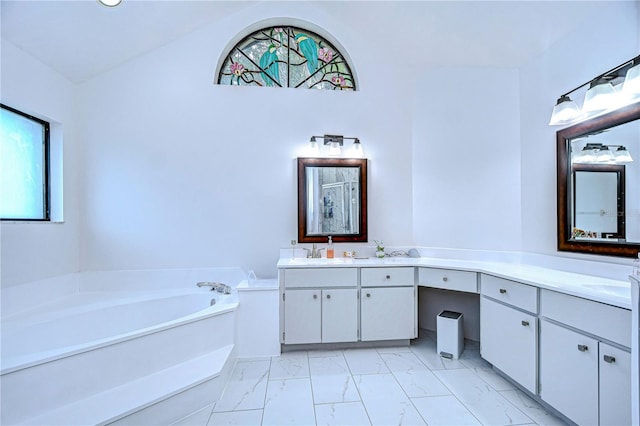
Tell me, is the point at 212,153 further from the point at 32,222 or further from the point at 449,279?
the point at 449,279

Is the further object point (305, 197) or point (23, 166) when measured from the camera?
point (305, 197)

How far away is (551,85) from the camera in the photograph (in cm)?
250

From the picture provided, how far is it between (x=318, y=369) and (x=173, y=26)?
3286mm

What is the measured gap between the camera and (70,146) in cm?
276

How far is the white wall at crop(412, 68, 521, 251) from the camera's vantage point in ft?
9.47

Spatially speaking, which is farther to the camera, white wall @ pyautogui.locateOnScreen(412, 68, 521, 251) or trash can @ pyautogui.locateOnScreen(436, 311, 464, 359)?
white wall @ pyautogui.locateOnScreen(412, 68, 521, 251)

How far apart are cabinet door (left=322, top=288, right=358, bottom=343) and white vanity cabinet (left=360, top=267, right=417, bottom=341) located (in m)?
0.07

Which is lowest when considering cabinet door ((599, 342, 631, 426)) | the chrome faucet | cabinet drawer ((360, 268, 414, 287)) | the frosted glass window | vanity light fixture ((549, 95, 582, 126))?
cabinet door ((599, 342, 631, 426))

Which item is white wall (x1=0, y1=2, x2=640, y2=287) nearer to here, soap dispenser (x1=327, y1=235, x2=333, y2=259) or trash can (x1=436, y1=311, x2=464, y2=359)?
soap dispenser (x1=327, y1=235, x2=333, y2=259)

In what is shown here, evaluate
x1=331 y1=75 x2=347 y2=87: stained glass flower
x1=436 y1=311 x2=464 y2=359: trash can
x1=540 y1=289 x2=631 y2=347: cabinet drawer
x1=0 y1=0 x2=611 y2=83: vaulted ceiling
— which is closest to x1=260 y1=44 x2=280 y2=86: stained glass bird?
x1=0 y1=0 x2=611 y2=83: vaulted ceiling

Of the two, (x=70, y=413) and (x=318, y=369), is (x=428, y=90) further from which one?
(x=70, y=413)

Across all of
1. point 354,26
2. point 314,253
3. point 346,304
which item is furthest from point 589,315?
point 354,26

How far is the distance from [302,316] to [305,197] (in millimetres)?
1162

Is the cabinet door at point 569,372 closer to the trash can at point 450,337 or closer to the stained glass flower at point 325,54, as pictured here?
the trash can at point 450,337
